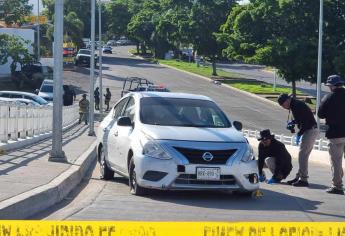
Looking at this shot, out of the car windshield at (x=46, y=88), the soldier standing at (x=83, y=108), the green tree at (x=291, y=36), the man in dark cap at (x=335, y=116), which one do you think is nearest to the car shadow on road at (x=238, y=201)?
the man in dark cap at (x=335, y=116)

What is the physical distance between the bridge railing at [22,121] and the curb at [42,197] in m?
4.79

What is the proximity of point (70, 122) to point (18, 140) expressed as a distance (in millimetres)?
19304

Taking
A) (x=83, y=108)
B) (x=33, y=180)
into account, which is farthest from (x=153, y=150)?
(x=83, y=108)

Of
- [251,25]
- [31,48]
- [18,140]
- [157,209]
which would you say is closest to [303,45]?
[251,25]

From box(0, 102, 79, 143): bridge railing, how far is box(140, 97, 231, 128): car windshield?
21.4 ft

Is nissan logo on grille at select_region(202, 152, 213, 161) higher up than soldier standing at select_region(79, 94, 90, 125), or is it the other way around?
nissan logo on grille at select_region(202, 152, 213, 161)

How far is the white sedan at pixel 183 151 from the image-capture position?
448 inches

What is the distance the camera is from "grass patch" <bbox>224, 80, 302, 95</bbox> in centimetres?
7057

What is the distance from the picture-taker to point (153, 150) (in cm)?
1150

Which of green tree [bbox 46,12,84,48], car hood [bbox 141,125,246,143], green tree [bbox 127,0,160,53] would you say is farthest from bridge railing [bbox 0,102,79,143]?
green tree [bbox 127,0,160,53]

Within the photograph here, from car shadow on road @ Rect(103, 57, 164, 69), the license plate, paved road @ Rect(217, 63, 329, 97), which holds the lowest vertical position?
paved road @ Rect(217, 63, 329, 97)

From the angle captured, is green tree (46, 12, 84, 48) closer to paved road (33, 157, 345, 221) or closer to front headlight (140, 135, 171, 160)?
paved road (33, 157, 345, 221)

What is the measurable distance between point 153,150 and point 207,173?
87 centimetres

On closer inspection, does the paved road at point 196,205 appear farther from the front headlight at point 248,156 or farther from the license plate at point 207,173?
the front headlight at point 248,156
